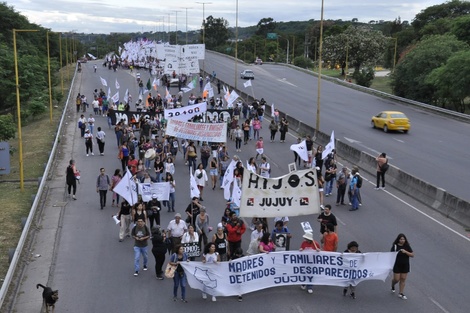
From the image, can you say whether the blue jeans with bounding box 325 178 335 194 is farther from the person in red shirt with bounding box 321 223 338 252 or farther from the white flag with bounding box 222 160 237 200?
the person in red shirt with bounding box 321 223 338 252

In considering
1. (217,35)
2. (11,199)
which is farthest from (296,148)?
(217,35)

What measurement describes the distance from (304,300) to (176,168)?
14170mm

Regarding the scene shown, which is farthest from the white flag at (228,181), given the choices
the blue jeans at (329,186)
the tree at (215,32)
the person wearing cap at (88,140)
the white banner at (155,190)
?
the tree at (215,32)

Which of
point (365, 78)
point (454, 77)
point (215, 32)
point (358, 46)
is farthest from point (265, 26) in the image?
point (454, 77)

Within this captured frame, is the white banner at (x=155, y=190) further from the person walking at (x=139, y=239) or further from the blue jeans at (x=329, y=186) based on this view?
the blue jeans at (x=329, y=186)

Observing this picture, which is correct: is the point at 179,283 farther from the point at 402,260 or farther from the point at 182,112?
the point at 182,112

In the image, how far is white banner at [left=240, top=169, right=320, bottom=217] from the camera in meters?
13.3

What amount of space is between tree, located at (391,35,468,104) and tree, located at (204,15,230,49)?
124178 millimetres

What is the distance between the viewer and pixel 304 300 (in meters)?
12.3

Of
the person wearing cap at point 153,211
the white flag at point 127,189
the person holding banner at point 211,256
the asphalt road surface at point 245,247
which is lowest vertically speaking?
the asphalt road surface at point 245,247

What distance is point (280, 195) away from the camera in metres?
13.5

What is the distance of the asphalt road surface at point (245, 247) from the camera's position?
12078 mm

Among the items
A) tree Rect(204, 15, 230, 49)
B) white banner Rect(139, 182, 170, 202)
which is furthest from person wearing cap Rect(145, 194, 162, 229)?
tree Rect(204, 15, 230, 49)

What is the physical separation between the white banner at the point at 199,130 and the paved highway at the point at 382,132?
28.3 ft
